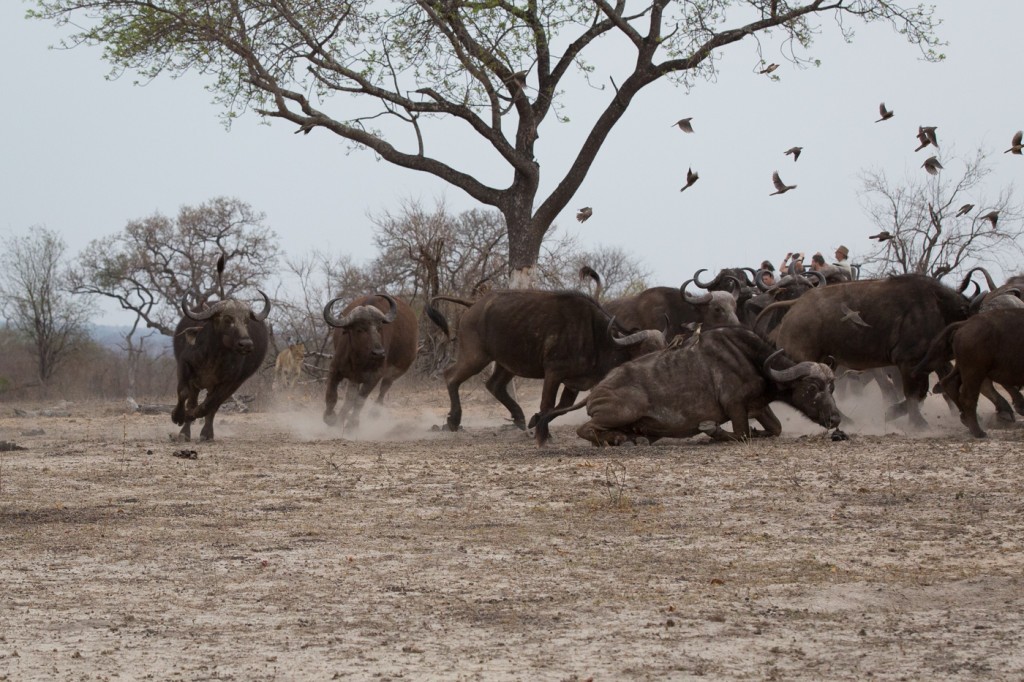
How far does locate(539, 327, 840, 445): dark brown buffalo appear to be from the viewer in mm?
11828

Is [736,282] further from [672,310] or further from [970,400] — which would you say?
[970,400]

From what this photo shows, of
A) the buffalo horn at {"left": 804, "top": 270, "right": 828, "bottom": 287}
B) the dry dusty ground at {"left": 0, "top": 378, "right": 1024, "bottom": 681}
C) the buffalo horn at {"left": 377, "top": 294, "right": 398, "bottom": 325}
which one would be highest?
the buffalo horn at {"left": 804, "top": 270, "right": 828, "bottom": 287}

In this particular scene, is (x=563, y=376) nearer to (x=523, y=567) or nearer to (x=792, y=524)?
(x=792, y=524)

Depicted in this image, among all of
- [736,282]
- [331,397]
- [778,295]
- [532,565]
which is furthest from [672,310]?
[532,565]

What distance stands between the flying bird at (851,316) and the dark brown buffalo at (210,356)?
624 centimetres

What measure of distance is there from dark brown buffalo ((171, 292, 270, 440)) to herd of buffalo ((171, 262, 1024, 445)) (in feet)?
0.06

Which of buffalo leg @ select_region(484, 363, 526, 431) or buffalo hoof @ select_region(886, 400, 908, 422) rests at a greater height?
buffalo leg @ select_region(484, 363, 526, 431)

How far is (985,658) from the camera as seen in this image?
4.86 m

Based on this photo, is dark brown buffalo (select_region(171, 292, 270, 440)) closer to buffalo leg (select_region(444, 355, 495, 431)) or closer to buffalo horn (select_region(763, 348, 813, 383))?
buffalo leg (select_region(444, 355, 495, 431))

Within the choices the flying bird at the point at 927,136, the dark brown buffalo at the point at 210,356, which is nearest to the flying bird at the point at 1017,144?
the flying bird at the point at 927,136

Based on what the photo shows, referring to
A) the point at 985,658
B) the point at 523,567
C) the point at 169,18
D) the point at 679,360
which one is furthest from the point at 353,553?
the point at 169,18

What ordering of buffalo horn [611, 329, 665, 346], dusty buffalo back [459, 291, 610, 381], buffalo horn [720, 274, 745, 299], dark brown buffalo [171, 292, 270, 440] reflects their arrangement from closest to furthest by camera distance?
buffalo horn [611, 329, 665, 346] < dusty buffalo back [459, 291, 610, 381] < dark brown buffalo [171, 292, 270, 440] < buffalo horn [720, 274, 745, 299]

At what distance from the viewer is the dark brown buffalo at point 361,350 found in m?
15.6

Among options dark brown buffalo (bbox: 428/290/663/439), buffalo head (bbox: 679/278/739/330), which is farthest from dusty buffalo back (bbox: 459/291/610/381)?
buffalo head (bbox: 679/278/739/330)
